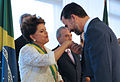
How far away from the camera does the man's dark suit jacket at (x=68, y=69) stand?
2.84 metres

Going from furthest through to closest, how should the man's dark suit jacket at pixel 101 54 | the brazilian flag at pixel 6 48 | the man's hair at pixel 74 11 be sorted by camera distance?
the brazilian flag at pixel 6 48 < the man's hair at pixel 74 11 < the man's dark suit jacket at pixel 101 54

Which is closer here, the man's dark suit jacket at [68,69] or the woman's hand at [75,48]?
the woman's hand at [75,48]

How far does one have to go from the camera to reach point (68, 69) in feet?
9.45

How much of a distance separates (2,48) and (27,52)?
102 centimetres

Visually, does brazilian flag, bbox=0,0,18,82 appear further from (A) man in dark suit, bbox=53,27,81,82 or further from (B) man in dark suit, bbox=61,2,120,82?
(B) man in dark suit, bbox=61,2,120,82

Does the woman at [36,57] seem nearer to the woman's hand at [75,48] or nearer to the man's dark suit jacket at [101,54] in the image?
the woman's hand at [75,48]

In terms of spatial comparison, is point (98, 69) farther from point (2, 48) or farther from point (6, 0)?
point (6, 0)

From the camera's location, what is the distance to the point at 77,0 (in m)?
4.74

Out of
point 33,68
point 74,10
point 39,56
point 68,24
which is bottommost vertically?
point 33,68

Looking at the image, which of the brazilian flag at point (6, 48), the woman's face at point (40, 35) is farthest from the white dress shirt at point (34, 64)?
the brazilian flag at point (6, 48)

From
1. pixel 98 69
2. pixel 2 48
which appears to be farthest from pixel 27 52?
pixel 2 48

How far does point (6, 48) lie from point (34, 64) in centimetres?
107

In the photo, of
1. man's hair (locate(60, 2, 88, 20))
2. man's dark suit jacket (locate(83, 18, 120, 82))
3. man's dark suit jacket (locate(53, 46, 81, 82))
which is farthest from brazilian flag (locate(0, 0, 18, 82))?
man's dark suit jacket (locate(83, 18, 120, 82))

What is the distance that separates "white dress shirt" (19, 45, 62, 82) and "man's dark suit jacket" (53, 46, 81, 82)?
0.90 m
